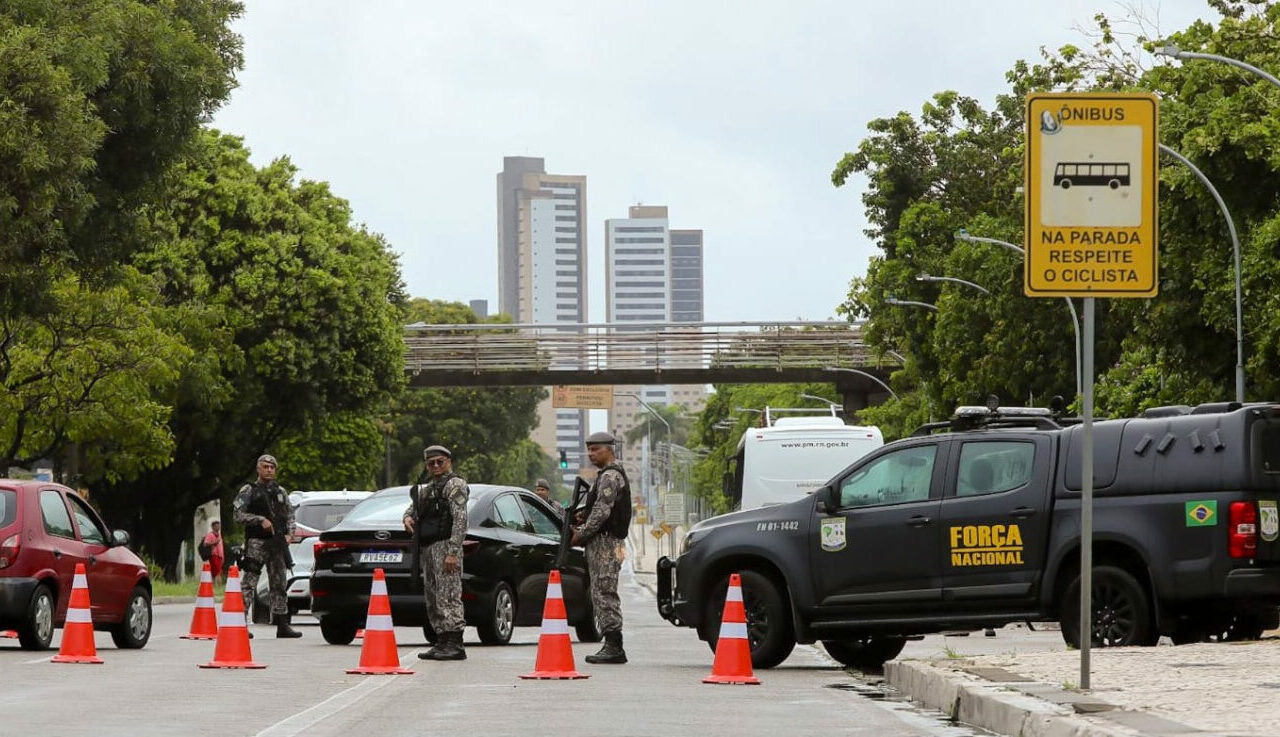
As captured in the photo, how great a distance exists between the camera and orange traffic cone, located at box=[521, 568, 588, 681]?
15.9m

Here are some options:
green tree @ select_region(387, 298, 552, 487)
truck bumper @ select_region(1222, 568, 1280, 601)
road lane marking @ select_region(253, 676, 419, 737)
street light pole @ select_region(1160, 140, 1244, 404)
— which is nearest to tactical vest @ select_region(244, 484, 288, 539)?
road lane marking @ select_region(253, 676, 419, 737)

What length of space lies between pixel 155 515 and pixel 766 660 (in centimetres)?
3995

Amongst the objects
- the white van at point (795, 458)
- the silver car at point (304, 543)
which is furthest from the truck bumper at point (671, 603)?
the white van at point (795, 458)

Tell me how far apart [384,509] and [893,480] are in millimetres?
5997

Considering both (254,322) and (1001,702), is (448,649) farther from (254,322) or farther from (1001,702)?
(254,322)

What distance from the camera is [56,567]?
20.1 metres

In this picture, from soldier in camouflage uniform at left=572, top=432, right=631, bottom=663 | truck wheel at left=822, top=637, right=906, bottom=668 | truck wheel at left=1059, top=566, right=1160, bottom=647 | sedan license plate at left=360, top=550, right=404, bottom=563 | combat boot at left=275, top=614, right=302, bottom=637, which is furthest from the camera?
combat boot at left=275, top=614, right=302, bottom=637

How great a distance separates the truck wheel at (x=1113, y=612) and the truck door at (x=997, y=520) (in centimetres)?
32

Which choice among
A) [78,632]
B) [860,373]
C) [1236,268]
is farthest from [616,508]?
[860,373]

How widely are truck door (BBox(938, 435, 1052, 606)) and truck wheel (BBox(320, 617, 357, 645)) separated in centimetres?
693

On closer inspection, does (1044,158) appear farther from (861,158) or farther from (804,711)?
(861,158)

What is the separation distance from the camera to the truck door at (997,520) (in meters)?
16.8

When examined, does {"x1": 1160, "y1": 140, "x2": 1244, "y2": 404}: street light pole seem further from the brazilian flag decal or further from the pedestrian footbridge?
the pedestrian footbridge

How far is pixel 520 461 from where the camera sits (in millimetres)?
148750
